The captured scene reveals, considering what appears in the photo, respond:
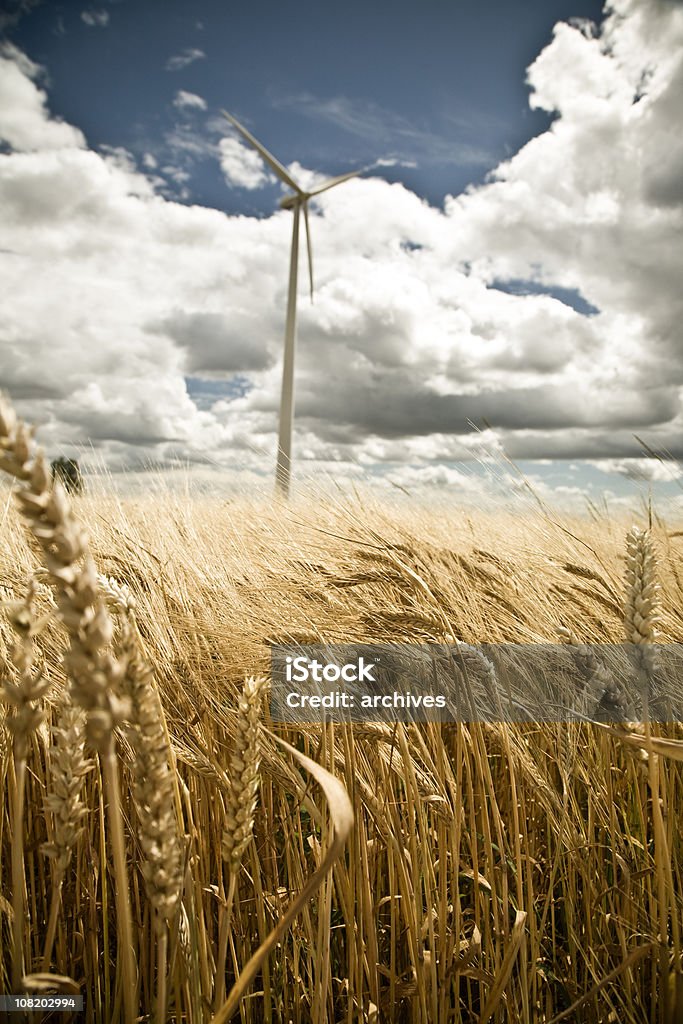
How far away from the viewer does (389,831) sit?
133 cm

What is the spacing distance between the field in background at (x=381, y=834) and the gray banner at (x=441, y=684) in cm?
5

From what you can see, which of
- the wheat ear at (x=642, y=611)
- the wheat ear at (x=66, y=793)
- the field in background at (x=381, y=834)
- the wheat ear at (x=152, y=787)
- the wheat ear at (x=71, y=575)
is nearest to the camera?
the wheat ear at (x=71, y=575)

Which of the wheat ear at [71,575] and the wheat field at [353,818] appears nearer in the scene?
the wheat ear at [71,575]

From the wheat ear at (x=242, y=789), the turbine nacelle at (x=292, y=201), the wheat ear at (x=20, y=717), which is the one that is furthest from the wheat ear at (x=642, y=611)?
the turbine nacelle at (x=292, y=201)

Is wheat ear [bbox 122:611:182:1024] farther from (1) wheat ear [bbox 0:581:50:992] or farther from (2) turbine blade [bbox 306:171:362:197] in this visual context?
(2) turbine blade [bbox 306:171:362:197]

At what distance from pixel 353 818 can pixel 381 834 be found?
60cm

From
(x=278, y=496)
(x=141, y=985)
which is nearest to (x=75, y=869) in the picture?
(x=141, y=985)

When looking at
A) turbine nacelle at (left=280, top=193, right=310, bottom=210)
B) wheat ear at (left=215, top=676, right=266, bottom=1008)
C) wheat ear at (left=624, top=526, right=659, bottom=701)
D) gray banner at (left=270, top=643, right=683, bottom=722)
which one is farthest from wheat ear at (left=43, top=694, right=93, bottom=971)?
turbine nacelle at (left=280, top=193, right=310, bottom=210)

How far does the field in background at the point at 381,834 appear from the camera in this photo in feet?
4.51

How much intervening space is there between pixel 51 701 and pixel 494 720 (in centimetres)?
113

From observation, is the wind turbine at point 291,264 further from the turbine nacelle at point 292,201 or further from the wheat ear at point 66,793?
the wheat ear at point 66,793

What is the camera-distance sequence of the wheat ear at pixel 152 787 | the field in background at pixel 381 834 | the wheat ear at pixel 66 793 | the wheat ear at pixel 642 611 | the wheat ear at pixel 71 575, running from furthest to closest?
the field in background at pixel 381 834 < the wheat ear at pixel 642 611 < the wheat ear at pixel 66 793 < the wheat ear at pixel 152 787 < the wheat ear at pixel 71 575

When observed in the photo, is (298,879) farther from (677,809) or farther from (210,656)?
(677,809)

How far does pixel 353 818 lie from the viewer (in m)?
0.91
